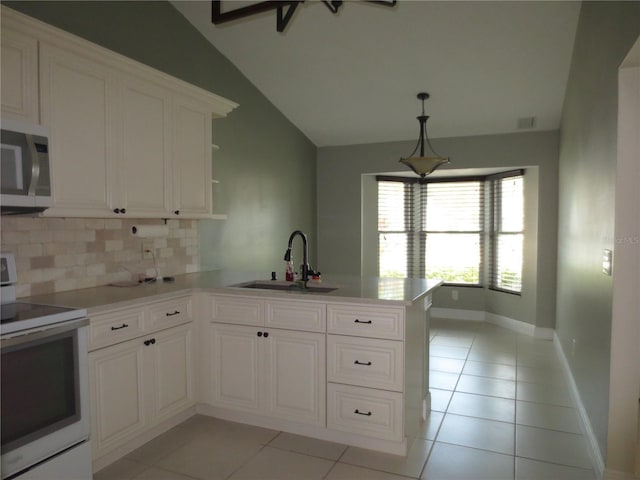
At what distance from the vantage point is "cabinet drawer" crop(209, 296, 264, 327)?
9.14ft

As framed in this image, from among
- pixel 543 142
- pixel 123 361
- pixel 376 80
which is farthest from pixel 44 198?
pixel 543 142

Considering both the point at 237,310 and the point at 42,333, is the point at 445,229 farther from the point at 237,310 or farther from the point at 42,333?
the point at 42,333

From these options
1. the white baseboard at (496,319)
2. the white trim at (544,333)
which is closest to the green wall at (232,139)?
the white baseboard at (496,319)

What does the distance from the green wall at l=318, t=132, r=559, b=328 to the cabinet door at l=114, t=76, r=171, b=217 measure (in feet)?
10.6

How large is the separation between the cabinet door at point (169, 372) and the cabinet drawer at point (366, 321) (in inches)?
38.0

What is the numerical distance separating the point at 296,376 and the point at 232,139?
8.27 ft

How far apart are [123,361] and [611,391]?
2.45 m

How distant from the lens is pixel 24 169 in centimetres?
199

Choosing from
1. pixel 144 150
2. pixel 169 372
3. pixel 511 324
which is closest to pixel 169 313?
pixel 169 372

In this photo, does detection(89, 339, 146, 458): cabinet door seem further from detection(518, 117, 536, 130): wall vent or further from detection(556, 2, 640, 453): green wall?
detection(518, 117, 536, 130): wall vent

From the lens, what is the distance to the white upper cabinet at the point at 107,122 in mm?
2219

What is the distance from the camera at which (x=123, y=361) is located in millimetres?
2422

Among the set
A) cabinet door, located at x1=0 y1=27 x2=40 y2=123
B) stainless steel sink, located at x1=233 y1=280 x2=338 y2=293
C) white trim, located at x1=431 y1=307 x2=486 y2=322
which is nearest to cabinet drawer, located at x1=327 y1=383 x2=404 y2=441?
stainless steel sink, located at x1=233 y1=280 x2=338 y2=293

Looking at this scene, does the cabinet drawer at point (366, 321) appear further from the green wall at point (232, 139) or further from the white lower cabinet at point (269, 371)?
the green wall at point (232, 139)
